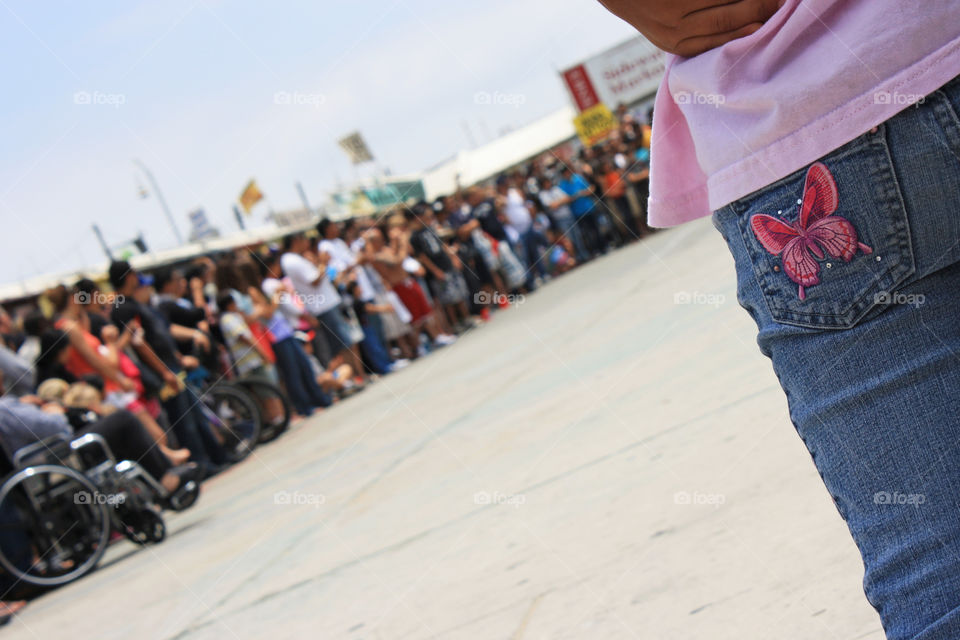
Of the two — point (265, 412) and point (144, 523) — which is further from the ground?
point (265, 412)

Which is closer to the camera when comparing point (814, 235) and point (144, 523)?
point (814, 235)

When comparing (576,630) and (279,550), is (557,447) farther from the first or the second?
(576,630)

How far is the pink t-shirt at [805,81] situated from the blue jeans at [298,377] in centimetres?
854

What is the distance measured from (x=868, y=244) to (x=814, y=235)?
55 millimetres

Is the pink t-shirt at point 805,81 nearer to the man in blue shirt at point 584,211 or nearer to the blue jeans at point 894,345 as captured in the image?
the blue jeans at point 894,345

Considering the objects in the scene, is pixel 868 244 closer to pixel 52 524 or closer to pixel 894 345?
pixel 894 345

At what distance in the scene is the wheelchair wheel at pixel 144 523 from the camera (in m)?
6.02

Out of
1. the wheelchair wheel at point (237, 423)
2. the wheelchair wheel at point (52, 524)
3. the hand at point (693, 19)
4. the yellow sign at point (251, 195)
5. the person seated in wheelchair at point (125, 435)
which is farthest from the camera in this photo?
the yellow sign at point (251, 195)

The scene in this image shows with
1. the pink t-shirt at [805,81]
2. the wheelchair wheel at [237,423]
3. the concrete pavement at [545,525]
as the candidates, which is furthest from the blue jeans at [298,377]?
the pink t-shirt at [805,81]

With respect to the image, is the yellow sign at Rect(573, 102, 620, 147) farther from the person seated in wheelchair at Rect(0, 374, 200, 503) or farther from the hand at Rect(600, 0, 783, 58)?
the hand at Rect(600, 0, 783, 58)

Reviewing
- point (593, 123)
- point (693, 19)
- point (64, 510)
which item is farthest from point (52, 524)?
point (593, 123)

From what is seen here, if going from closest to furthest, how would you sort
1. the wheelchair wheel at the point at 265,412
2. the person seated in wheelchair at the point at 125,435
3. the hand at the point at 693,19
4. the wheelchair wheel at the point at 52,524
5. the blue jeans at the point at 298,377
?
the hand at the point at 693,19 → the wheelchair wheel at the point at 52,524 → the person seated in wheelchair at the point at 125,435 → the wheelchair wheel at the point at 265,412 → the blue jeans at the point at 298,377

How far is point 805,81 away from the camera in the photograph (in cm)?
111

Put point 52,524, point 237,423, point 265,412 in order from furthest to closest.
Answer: point 265,412 < point 237,423 < point 52,524
